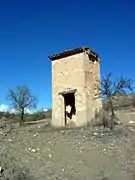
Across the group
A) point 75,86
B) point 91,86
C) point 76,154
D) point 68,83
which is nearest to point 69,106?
point 68,83

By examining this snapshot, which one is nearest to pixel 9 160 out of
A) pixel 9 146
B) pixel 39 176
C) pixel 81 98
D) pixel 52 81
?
pixel 39 176

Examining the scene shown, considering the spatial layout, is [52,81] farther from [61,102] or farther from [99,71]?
[99,71]

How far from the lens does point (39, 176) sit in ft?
38.7

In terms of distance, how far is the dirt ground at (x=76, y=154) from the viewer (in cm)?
1273

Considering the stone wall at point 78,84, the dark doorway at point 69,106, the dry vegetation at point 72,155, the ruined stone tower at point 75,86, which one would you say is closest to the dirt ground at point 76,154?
the dry vegetation at point 72,155

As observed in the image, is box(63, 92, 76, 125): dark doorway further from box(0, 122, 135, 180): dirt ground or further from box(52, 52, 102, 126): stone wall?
box(0, 122, 135, 180): dirt ground

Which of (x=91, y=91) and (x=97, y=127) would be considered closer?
(x=97, y=127)

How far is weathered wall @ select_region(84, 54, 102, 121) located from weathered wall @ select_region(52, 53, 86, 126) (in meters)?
0.41

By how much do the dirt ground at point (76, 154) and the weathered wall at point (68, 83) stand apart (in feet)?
14.5

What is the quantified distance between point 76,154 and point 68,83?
10799 millimetres

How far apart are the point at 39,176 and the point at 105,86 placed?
45.0 ft

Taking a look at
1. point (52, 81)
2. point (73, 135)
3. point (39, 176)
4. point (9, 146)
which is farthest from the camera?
point (52, 81)

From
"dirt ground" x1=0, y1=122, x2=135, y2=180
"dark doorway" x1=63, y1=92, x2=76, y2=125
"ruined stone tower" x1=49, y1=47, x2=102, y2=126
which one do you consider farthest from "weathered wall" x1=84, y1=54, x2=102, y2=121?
"dirt ground" x1=0, y1=122, x2=135, y2=180

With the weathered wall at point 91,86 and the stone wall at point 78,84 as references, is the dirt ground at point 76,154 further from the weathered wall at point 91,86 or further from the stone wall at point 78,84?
the weathered wall at point 91,86
